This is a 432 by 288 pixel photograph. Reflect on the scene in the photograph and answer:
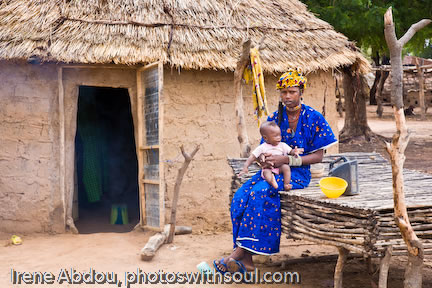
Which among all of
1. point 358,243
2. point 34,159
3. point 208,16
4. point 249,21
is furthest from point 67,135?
point 358,243

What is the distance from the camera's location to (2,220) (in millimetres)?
6004

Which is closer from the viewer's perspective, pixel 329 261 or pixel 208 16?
pixel 329 261

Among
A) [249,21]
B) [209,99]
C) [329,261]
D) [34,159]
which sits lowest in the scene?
[329,261]

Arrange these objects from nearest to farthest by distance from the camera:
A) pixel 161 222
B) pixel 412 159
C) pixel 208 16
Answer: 1. pixel 161 222
2. pixel 208 16
3. pixel 412 159

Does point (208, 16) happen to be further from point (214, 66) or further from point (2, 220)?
point (2, 220)

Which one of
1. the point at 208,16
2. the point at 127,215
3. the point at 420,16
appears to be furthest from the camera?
the point at 420,16

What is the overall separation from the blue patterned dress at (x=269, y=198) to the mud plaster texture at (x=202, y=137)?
1987 millimetres

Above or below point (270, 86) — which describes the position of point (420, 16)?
above

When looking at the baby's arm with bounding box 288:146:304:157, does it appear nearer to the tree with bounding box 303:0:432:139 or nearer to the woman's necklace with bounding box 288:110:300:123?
the woman's necklace with bounding box 288:110:300:123

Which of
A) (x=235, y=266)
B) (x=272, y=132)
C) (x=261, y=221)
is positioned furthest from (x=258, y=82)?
(x=235, y=266)

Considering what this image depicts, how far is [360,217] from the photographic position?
10.7ft

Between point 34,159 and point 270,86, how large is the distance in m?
2.91

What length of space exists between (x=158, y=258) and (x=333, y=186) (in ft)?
6.63

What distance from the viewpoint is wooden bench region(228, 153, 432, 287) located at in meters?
3.14
